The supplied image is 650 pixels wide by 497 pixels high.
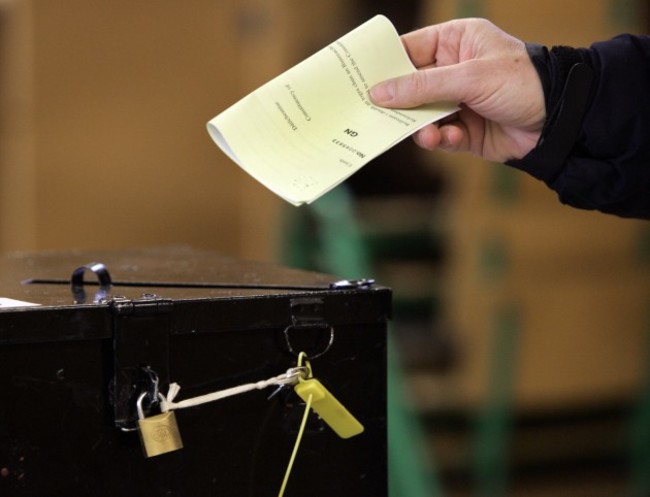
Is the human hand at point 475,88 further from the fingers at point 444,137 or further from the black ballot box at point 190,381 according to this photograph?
the black ballot box at point 190,381

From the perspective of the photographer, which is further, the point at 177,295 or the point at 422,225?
the point at 422,225

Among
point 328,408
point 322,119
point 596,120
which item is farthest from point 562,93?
point 328,408

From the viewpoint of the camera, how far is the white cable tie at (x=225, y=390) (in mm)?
886

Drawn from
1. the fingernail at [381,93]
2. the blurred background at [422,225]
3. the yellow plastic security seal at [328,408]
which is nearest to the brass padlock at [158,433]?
the yellow plastic security seal at [328,408]

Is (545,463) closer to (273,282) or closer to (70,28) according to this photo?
(70,28)

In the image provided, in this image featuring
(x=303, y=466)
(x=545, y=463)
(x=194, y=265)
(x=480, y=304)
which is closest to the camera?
(x=303, y=466)

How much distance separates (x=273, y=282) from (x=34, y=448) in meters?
0.31

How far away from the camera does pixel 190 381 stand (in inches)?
36.0

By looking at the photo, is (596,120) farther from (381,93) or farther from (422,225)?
(422,225)

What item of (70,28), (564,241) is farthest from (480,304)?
(70,28)

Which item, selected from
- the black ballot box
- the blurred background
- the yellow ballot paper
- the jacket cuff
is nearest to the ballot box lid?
the black ballot box

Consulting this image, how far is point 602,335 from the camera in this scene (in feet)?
10.5

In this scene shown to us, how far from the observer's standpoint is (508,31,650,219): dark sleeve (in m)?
1.14

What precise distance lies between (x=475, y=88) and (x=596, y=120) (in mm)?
140
